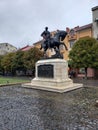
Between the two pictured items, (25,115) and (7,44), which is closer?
(25,115)

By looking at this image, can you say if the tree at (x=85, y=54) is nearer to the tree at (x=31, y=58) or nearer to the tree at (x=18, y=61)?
the tree at (x=31, y=58)

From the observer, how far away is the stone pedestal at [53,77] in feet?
50.1

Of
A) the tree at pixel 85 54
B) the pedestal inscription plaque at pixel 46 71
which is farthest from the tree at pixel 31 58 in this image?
the pedestal inscription plaque at pixel 46 71

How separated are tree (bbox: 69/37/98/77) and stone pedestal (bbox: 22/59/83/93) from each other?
1251 centimetres

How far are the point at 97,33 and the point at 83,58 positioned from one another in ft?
25.7

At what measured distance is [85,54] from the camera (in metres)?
28.8

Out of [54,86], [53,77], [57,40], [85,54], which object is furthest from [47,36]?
[85,54]

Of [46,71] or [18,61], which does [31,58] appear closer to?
[18,61]

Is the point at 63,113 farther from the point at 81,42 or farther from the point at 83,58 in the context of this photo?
the point at 81,42

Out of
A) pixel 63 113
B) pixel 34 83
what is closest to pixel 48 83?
pixel 34 83

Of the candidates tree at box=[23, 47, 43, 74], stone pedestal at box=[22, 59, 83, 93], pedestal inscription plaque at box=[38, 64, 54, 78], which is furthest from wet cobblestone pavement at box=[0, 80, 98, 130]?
tree at box=[23, 47, 43, 74]

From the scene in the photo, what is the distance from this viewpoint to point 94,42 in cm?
2942

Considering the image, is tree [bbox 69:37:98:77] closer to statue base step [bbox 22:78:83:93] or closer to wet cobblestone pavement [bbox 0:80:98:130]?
statue base step [bbox 22:78:83:93]

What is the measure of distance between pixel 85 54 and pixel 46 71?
44.7 ft
